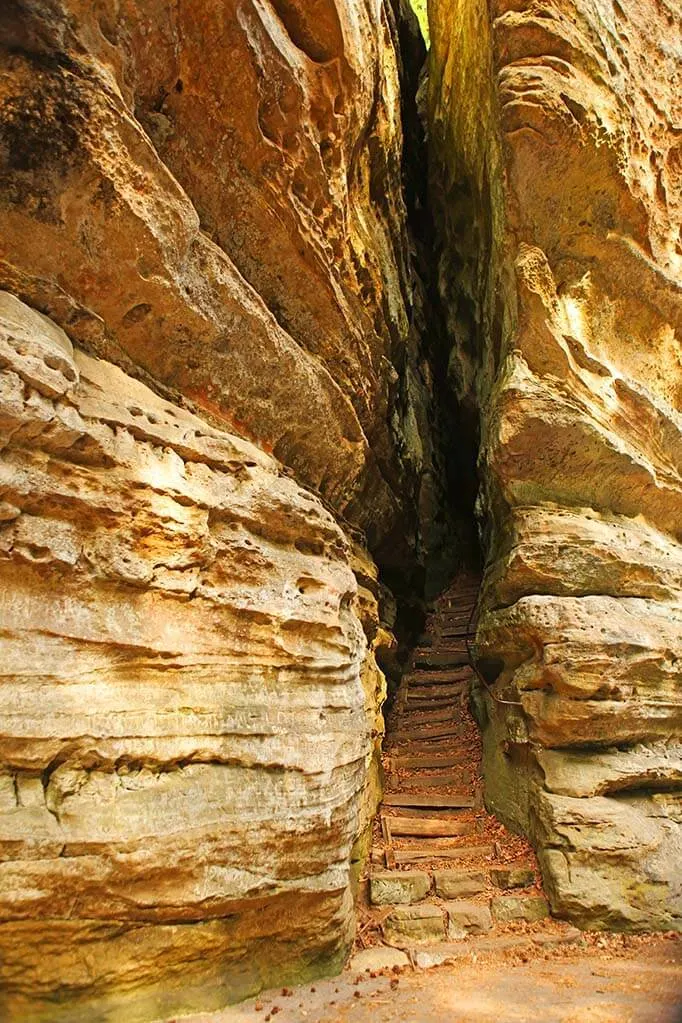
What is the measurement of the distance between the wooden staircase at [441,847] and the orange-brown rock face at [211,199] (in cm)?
458

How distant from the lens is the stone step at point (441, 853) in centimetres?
754

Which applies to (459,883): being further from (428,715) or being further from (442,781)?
(428,715)

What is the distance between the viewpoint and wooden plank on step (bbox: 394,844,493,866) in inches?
297

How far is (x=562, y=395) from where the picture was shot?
8.56 metres

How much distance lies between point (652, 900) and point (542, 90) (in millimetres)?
9813

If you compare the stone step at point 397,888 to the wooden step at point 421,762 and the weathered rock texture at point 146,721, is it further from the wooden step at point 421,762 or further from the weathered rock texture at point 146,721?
the wooden step at point 421,762

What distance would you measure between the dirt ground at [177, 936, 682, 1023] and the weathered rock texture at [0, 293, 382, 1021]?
0.30m

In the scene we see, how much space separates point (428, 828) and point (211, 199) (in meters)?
7.90

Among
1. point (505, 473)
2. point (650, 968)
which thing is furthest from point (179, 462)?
point (650, 968)

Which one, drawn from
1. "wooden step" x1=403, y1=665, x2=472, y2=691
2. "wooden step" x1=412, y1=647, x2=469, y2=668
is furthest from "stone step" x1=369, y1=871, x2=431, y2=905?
"wooden step" x1=412, y1=647, x2=469, y2=668

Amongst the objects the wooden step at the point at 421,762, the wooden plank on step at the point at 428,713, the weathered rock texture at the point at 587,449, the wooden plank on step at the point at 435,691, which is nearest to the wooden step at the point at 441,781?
the wooden step at the point at 421,762

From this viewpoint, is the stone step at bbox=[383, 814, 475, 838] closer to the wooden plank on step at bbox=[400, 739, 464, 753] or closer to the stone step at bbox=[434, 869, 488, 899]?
the stone step at bbox=[434, 869, 488, 899]

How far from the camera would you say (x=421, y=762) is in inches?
387

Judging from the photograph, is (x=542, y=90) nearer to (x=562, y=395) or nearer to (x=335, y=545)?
(x=562, y=395)
